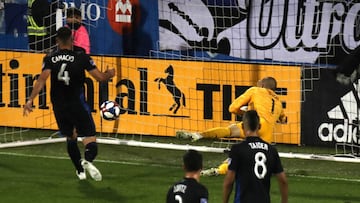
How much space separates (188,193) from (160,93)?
1017cm

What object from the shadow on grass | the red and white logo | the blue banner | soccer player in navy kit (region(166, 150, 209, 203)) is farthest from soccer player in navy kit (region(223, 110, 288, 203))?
the red and white logo

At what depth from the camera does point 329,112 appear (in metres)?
17.4

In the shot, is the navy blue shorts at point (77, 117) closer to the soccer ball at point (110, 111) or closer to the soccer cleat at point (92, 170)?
the soccer cleat at point (92, 170)

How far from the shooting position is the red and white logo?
19312mm

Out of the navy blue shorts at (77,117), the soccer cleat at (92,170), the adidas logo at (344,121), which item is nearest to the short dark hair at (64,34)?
the navy blue shorts at (77,117)

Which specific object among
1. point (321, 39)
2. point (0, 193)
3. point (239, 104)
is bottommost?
point (0, 193)

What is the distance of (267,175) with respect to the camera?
376 inches

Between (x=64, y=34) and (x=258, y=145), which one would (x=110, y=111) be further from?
(x=258, y=145)

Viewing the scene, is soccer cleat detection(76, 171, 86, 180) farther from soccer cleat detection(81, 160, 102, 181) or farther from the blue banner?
the blue banner

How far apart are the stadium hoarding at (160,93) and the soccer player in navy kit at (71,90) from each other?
4466 mm

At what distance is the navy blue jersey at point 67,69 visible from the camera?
13875 millimetres

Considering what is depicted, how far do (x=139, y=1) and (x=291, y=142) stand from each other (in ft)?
13.8

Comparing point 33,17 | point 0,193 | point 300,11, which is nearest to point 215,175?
point 0,193

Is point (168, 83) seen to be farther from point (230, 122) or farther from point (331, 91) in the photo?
point (331, 91)
